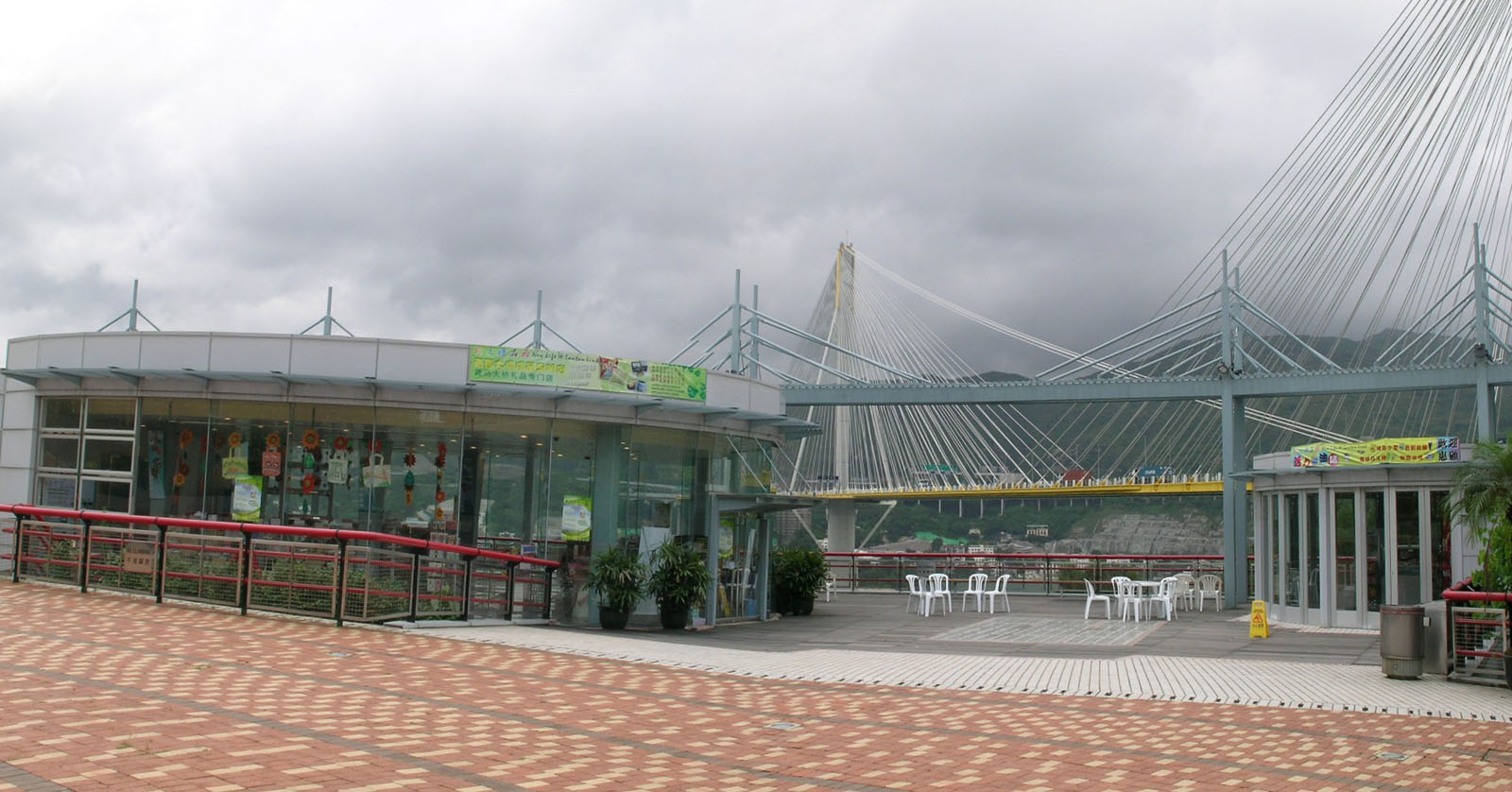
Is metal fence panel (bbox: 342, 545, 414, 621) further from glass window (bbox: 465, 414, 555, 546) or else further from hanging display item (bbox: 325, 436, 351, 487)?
hanging display item (bbox: 325, 436, 351, 487)

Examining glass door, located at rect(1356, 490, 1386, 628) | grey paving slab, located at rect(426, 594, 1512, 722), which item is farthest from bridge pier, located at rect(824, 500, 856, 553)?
glass door, located at rect(1356, 490, 1386, 628)

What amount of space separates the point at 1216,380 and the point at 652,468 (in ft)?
52.3

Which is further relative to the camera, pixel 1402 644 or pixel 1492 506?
pixel 1402 644

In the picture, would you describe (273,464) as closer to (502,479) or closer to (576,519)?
(502,479)

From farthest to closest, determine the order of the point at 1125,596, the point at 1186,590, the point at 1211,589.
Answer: the point at 1211,589, the point at 1186,590, the point at 1125,596

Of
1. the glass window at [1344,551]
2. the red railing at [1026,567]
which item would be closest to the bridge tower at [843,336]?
the red railing at [1026,567]

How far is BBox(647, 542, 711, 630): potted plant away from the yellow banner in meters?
9.18

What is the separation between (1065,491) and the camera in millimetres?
44344

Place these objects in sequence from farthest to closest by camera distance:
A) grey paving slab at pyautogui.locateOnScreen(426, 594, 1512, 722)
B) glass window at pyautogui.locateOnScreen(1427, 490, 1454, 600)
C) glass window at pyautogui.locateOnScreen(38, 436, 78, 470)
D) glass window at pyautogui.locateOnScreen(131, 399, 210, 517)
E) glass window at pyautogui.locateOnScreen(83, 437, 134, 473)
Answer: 1. glass window at pyautogui.locateOnScreen(38, 436, 78, 470)
2. glass window at pyautogui.locateOnScreen(1427, 490, 1454, 600)
3. glass window at pyautogui.locateOnScreen(83, 437, 134, 473)
4. glass window at pyautogui.locateOnScreen(131, 399, 210, 517)
5. grey paving slab at pyautogui.locateOnScreen(426, 594, 1512, 722)

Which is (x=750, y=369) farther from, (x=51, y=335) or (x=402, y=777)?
(x=402, y=777)

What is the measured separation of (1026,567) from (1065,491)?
1855cm

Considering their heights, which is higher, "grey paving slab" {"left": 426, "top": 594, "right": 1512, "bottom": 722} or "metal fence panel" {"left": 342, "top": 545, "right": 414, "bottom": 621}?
"metal fence panel" {"left": 342, "top": 545, "right": 414, "bottom": 621}

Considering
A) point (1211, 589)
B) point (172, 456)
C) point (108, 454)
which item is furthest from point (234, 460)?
point (1211, 589)

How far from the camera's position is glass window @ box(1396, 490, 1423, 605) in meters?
16.5
